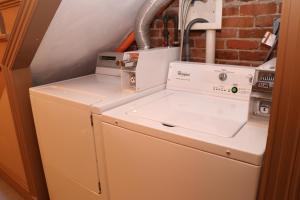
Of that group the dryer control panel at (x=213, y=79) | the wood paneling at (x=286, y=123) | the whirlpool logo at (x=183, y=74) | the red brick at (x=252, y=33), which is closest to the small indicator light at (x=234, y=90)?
the dryer control panel at (x=213, y=79)

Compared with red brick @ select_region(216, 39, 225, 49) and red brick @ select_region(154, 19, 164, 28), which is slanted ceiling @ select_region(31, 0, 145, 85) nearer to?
red brick @ select_region(154, 19, 164, 28)

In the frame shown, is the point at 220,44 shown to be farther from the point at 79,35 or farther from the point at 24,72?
Result: the point at 24,72

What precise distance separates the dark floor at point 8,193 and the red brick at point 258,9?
2301 millimetres

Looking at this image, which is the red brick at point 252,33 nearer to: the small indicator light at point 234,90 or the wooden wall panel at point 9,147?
the small indicator light at point 234,90

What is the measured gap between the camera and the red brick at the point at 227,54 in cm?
159

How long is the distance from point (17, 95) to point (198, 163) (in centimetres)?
132

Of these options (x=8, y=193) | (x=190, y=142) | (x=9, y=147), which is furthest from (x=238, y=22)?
(x=8, y=193)

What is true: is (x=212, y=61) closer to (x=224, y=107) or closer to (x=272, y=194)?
(x=224, y=107)

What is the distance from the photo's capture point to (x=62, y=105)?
140 cm

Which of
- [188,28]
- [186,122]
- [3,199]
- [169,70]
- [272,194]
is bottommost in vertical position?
[3,199]

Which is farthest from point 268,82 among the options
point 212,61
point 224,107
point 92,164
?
point 92,164

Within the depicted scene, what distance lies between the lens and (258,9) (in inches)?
55.8

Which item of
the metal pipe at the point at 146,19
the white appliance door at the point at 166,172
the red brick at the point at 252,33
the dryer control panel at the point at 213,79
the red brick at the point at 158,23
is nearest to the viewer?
the white appliance door at the point at 166,172

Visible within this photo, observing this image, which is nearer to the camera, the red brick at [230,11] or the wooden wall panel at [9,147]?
the red brick at [230,11]
